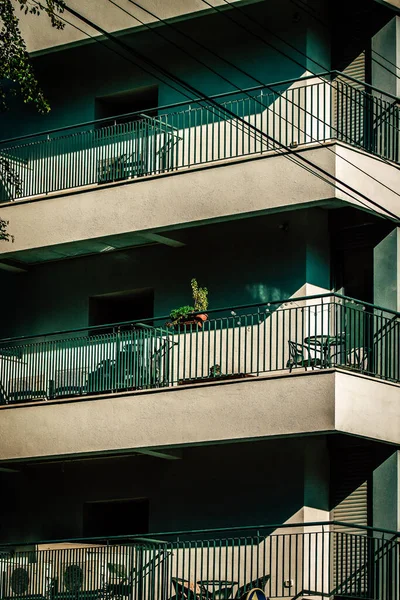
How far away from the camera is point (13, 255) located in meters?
31.1

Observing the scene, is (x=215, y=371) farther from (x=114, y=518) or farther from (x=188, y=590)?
(x=114, y=518)

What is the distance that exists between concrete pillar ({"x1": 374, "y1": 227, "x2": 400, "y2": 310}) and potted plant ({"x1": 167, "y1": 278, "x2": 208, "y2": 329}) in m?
3.00

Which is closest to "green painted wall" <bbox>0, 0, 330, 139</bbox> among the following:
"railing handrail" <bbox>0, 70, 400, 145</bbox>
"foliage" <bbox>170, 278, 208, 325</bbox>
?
"railing handrail" <bbox>0, 70, 400, 145</bbox>

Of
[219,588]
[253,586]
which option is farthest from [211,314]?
[253,586]

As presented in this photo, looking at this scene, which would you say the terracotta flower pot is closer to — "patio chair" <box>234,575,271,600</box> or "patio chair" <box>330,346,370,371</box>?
"patio chair" <box>330,346,370,371</box>

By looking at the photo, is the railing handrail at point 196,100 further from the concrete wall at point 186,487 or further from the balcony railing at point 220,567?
the balcony railing at point 220,567

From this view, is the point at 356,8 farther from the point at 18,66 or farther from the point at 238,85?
the point at 18,66

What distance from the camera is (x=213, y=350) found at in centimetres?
2786

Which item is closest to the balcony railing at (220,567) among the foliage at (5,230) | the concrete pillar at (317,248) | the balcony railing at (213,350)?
the balcony railing at (213,350)

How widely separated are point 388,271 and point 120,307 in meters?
6.03

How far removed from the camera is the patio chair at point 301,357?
87.1 ft

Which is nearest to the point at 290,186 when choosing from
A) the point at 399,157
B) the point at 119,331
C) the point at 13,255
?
the point at 399,157

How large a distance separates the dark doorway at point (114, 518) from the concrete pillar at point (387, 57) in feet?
28.1

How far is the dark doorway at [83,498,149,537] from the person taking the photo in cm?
3012
